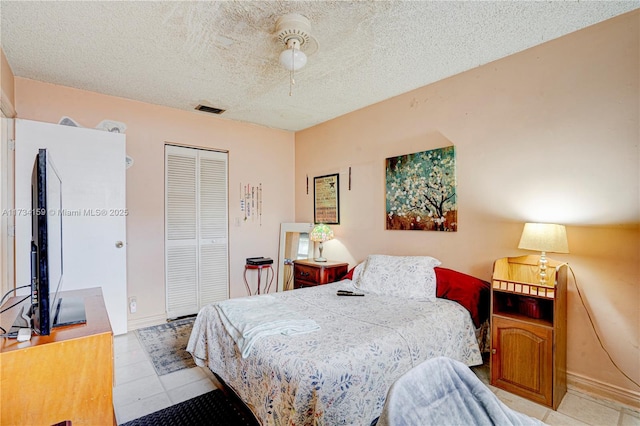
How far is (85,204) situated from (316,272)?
2.45 m

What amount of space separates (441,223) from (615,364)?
4.90 ft

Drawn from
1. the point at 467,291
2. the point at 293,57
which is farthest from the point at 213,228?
the point at 467,291

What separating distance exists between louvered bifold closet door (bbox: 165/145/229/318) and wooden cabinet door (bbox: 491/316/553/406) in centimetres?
317

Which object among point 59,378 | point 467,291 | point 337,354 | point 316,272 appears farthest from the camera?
point 316,272

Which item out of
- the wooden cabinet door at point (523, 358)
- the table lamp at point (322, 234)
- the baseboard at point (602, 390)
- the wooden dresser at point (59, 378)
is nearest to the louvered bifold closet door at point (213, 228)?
the table lamp at point (322, 234)

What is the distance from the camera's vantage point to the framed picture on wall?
13.3 feet

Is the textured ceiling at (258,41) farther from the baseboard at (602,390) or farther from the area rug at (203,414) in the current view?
the area rug at (203,414)

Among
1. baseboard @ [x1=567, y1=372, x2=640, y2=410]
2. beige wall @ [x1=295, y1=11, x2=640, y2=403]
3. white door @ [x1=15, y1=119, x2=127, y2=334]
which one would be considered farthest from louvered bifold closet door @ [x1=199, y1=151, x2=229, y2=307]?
baseboard @ [x1=567, y1=372, x2=640, y2=410]

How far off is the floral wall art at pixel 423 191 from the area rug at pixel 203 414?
2.18 m

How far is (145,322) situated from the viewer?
11.6 ft

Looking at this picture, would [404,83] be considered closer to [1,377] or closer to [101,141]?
[101,141]

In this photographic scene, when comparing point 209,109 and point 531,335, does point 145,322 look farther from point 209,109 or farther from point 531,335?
point 531,335

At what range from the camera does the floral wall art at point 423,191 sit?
288cm

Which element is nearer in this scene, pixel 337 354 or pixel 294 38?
pixel 337 354
